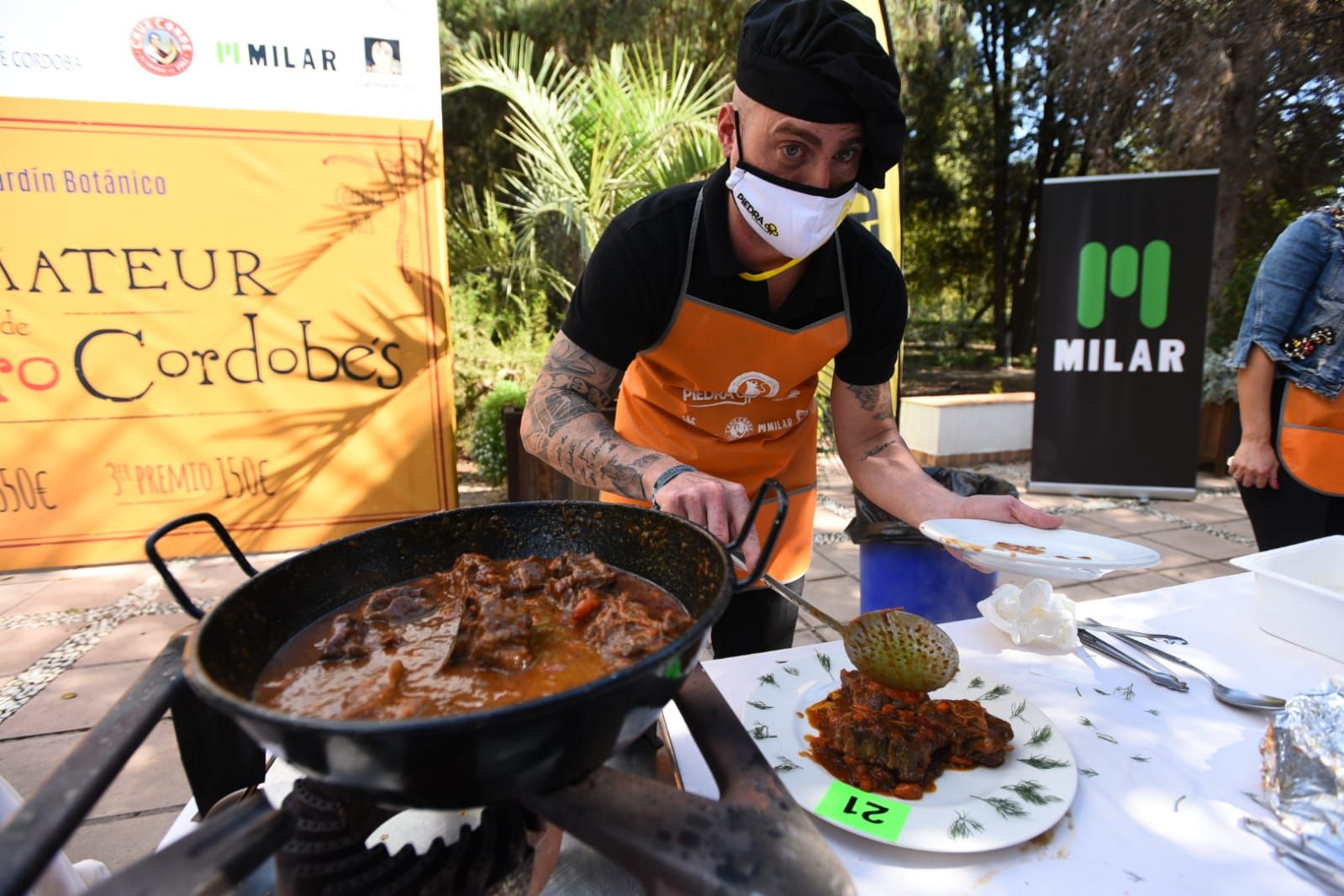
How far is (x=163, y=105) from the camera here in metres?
4.27

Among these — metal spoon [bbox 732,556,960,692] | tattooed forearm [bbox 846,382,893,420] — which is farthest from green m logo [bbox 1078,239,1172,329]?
metal spoon [bbox 732,556,960,692]

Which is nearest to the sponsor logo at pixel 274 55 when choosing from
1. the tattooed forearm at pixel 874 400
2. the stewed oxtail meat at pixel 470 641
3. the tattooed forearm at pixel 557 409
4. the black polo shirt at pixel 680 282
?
the black polo shirt at pixel 680 282

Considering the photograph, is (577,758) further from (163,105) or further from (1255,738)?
(163,105)

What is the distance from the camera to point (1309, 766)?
41.7 inches

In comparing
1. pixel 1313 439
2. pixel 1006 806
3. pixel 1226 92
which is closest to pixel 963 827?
pixel 1006 806

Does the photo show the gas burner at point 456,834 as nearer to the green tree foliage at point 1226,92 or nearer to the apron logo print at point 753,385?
the apron logo print at point 753,385

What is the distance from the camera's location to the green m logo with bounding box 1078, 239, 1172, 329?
6.03 m

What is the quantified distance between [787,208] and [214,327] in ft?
13.8

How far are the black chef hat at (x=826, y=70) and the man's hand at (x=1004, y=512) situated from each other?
86 cm

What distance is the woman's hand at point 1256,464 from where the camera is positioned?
8.90 feet

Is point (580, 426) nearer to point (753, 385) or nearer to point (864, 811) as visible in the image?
point (753, 385)

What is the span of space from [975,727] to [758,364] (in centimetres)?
112

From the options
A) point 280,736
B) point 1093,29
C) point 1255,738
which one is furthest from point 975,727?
point 1093,29

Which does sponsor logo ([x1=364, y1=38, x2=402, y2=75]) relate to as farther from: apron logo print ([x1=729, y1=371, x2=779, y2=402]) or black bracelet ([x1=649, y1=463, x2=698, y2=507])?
black bracelet ([x1=649, y1=463, x2=698, y2=507])
